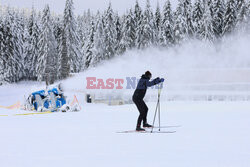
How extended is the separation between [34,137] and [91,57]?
4824 centimetres

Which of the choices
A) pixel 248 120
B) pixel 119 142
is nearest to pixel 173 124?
pixel 248 120

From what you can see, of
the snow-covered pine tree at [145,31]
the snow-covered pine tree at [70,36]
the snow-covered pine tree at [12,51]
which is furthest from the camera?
the snow-covered pine tree at [12,51]

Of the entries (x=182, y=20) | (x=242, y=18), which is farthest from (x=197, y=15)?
(x=242, y=18)

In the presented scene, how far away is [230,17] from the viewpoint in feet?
141

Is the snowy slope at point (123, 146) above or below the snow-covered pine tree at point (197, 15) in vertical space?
below

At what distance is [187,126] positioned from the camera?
33.8ft

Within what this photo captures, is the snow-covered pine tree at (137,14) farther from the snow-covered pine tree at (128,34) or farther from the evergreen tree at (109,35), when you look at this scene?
the evergreen tree at (109,35)

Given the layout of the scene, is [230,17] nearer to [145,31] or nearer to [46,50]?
[145,31]

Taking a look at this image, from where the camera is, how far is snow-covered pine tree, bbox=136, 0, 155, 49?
156ft

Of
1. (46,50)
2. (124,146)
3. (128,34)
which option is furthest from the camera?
(46,50)

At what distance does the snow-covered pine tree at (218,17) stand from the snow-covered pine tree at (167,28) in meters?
6.34

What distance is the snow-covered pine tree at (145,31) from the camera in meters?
47.6

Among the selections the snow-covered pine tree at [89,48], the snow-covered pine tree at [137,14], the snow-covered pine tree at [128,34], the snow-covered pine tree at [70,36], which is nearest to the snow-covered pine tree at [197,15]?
the snow-covered pine tree at [137,14]

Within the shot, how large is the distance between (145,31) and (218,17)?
35.1 ft
